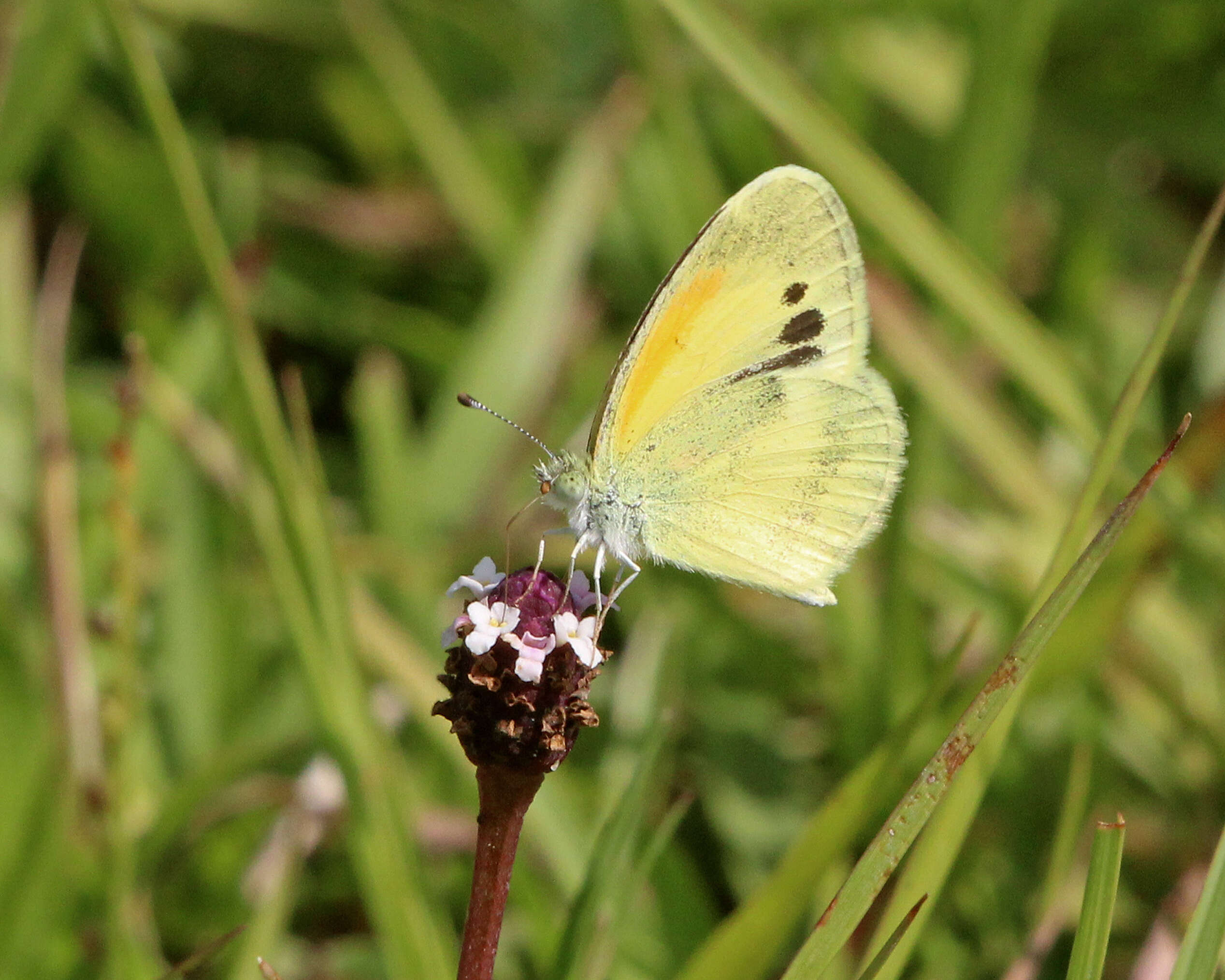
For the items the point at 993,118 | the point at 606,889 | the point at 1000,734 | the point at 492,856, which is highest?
the point at 993,118

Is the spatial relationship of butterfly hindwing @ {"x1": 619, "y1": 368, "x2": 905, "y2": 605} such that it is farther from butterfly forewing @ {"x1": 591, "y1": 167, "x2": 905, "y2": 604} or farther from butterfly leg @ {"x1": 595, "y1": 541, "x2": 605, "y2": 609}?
butterfly leg @ {"x1": 595, "y1": 541, "x2": 605, "y2": 609}

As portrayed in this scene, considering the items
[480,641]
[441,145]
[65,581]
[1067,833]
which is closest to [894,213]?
[1067,833]

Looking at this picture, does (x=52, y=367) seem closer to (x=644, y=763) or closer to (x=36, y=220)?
(x=36, y=220)

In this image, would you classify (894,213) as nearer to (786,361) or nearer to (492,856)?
(786,361)

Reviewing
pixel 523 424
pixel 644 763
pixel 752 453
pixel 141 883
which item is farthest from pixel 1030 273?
pixel 141 883

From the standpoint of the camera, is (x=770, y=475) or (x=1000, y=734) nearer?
(x=1000, y=734)

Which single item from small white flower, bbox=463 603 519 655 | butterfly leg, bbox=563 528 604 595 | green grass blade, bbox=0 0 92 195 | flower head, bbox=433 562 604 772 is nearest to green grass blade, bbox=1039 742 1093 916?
butterfly leg, bbox=563 528 604 595

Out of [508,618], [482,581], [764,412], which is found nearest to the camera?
[508,618]
